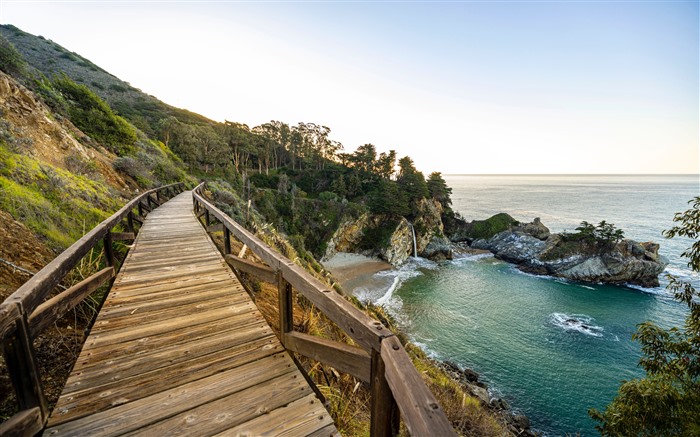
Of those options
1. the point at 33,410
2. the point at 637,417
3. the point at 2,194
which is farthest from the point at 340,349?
the point at 637,417

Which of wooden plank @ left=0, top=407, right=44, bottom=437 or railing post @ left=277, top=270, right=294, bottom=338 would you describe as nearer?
wooden plank @ left=0, top=407, right=44, bottom=437

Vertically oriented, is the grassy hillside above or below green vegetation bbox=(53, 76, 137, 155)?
above

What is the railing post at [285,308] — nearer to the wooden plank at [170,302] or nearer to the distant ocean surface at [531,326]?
the wooden plank at [170,302]

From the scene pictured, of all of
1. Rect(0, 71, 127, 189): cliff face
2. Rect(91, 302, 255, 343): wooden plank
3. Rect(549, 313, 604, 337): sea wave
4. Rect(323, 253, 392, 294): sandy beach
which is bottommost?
Rect(549, 313, 604, 337): sea wave

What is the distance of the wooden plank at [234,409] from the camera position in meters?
1.93

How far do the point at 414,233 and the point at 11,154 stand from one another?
4150cm

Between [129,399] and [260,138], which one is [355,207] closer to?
[260,138]

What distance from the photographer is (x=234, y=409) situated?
2.11m

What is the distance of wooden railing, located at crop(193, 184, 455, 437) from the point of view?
1.17 m

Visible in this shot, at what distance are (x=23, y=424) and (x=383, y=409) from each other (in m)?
2.18

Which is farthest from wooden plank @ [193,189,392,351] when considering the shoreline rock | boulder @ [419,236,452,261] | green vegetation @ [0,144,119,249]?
boulder @ [419,236,452,261]

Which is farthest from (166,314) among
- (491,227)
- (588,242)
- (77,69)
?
(77,69)

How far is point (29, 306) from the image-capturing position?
1.81 m

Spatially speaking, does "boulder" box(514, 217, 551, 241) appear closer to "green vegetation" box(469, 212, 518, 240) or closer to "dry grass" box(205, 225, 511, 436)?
"green vegetation" box(469, 212, 518, 240)
